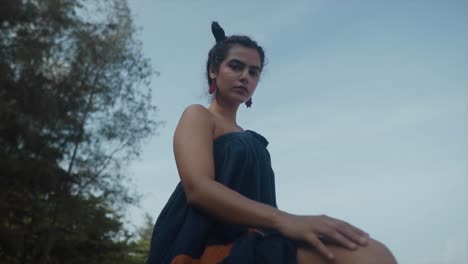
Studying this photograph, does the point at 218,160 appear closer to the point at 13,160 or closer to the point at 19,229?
the point at 13,160

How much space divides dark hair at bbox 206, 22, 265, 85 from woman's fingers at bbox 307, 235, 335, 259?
88cm

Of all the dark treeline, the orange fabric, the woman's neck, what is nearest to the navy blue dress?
the orange fabric

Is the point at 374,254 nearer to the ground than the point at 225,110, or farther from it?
nearer to the ground

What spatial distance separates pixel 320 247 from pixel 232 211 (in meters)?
0.25

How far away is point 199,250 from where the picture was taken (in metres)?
1.27

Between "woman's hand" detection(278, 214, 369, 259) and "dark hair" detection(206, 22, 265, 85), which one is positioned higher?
"dark hair" detection(206, 22, 265, 85)

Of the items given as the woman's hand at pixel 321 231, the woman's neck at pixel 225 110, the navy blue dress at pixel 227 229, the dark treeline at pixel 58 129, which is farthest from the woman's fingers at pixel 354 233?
the dark treeline at pixel 58 129

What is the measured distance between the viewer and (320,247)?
104 cm

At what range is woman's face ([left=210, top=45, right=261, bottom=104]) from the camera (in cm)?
170

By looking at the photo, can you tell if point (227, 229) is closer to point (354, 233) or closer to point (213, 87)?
point (354, 233)

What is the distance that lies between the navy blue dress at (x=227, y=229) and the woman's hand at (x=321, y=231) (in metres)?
0.04

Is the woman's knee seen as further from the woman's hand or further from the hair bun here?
the hair bun

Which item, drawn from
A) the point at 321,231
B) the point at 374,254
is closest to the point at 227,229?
the point at 321,231

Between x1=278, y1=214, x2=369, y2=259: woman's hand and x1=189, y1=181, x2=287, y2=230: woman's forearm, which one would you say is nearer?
x1=278, y1=214, x2=369, y2=259: woman's hand
